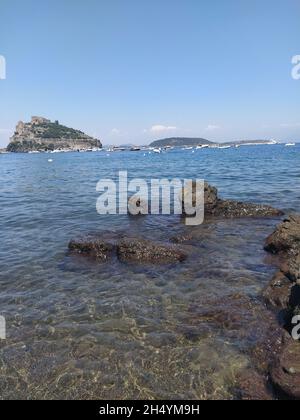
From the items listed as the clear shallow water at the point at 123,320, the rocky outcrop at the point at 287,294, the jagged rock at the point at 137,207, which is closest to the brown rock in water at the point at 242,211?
the clear shallow water at the point at 123,320

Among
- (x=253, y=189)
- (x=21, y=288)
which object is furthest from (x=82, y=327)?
(x=253, y=189)

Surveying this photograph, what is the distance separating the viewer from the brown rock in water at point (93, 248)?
1469 centimetres

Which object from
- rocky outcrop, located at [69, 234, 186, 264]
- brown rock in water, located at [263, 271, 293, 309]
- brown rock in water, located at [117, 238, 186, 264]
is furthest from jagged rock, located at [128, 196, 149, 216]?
brown rock in water, located at [263, 271, 293, 309]

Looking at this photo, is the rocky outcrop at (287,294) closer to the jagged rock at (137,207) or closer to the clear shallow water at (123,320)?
the clear shallow water at (123,320)

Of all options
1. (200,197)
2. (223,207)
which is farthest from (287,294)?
(200,197)

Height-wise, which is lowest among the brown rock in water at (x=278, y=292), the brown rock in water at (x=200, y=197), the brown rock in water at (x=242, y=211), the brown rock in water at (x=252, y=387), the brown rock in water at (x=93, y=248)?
the brown rock in water at (x=252, y=387)

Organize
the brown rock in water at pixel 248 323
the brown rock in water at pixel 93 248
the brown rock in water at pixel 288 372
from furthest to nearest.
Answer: the brown rock in water at pixel 93 248 < the brown rock in water at pixel 248 323 < the brown rock in water at pixel 288 372

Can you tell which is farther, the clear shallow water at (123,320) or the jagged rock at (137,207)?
the jagged rock at (137,207)

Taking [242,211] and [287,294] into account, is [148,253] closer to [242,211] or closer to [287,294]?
[287,294]

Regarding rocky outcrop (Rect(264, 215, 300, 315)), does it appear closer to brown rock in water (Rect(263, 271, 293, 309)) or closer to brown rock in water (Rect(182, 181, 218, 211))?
brown rock in water (Rect(263, 271, 293, 309))

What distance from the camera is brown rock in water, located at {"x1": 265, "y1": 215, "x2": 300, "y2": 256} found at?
14367 mm

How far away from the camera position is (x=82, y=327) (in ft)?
31.2
